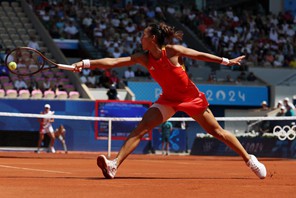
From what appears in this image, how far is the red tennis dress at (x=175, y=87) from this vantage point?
31.8 ft

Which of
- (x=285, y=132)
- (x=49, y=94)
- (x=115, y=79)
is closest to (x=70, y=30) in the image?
(x=115, y=79)

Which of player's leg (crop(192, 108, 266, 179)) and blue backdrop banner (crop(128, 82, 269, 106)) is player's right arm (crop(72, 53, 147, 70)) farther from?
blue backdrop banner (crop(128, 82, 269, 106))

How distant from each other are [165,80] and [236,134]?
1438 centimetres

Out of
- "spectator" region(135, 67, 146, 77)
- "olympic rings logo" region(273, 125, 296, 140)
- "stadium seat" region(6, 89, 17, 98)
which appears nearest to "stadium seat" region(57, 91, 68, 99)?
"stadium seat" region(6, 89, 17, 98)

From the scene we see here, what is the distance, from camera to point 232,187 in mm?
8758

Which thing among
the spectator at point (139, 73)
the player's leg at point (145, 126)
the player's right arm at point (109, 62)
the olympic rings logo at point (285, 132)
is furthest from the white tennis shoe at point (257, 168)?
the spectator at point (139, 73)

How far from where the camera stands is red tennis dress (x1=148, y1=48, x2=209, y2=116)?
9.69 m

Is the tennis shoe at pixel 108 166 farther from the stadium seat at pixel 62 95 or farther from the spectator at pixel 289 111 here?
the stadium seat at pixel 62 95

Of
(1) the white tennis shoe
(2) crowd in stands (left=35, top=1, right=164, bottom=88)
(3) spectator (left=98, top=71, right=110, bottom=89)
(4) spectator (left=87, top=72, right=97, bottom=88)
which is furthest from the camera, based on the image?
(2) crowd in stands (left=35, top=1, right=164, bottom=88)

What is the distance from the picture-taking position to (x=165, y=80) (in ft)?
32.0

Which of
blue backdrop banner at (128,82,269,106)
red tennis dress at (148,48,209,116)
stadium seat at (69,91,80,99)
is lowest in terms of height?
blue backdrop banner at (128,82,269,106)

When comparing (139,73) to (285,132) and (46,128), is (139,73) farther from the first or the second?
(285,132)

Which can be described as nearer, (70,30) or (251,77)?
(70,30)

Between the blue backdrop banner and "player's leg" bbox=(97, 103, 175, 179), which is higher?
"player's leg" bbox=(97, 103, 175, 179)
